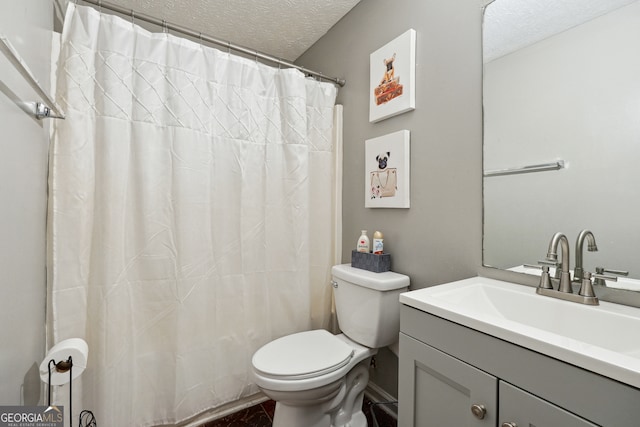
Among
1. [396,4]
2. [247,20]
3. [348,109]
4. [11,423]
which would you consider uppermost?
[247,20]

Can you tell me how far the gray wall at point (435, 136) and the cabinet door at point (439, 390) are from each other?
0.48m

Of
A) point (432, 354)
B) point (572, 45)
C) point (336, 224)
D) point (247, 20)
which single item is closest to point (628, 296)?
point (432, 354)

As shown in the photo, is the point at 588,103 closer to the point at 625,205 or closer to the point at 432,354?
the point at 625,205

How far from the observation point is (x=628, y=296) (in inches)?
33.0

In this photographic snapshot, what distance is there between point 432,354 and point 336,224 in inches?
45.0

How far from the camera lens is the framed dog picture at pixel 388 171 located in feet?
4.79

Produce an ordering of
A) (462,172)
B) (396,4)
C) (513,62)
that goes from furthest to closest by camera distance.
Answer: (396,4)
(462,172)
(513,62)

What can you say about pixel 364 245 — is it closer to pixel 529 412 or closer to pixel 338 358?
pixel 338 358

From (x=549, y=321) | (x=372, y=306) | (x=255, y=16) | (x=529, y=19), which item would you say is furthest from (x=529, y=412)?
(x=255, y=16)

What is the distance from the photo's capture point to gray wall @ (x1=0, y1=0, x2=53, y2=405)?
818 mm

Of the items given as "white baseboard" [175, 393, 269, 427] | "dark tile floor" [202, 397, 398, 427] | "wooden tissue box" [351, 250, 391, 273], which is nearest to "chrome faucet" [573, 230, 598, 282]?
"wooden tissue box" [351, 250, 391, 273]

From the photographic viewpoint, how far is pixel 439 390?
85 centimetres

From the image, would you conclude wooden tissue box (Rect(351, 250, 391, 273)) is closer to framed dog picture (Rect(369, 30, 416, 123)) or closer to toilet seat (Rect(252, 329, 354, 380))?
toilet seat (Rect(252, 329, 354, 380))

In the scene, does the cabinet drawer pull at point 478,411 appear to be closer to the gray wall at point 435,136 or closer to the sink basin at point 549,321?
the sink basin at point 549,321
